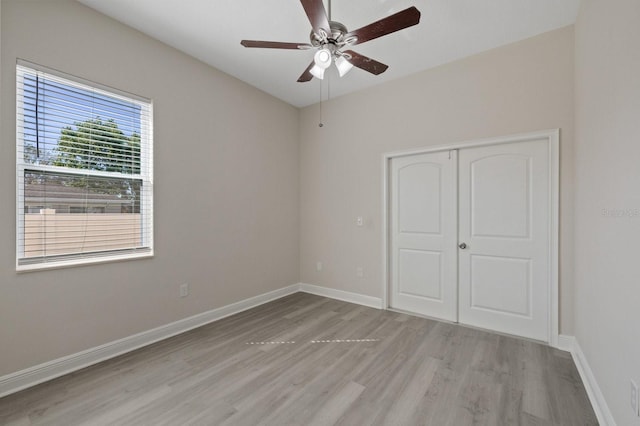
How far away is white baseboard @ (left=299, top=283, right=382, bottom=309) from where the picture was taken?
3.81 metres

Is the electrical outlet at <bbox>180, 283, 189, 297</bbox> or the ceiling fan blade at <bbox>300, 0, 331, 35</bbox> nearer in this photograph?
the ceiling fan blade at <bbox>300, 0, 331, 35</bbox>

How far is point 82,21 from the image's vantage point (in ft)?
7.62

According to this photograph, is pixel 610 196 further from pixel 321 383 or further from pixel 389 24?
pixel 321 383

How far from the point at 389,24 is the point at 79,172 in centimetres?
264

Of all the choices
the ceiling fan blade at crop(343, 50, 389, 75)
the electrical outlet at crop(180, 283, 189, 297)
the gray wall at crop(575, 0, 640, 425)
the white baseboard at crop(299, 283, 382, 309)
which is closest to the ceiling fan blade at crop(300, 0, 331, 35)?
the ceiling fan blade at crop(343, 50, 389, 75)

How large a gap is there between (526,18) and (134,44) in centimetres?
359

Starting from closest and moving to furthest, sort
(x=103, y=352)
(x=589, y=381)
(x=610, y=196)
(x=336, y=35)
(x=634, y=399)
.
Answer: (x=634, y=399)
(x=610, y=196)
(x=336, y=35)
(x=589, y=381)
(x=103, y=352)

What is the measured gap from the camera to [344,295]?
4.09 metres

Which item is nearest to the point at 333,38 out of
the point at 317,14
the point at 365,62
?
the point at 317,14

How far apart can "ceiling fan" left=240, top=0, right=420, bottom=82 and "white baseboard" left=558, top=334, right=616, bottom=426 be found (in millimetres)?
2558

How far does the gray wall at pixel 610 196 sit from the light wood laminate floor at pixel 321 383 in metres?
0.45

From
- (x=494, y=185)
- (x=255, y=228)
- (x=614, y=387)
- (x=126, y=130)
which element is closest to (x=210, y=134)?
(x=126, y=130)

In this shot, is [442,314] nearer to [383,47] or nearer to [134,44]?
[383,47]

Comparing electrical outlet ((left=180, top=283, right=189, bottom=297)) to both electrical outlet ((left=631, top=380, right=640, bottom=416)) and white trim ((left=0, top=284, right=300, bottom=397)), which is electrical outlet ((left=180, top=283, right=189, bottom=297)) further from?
electrical outlet ((left=631, top=380, right=640, bottom=416))
